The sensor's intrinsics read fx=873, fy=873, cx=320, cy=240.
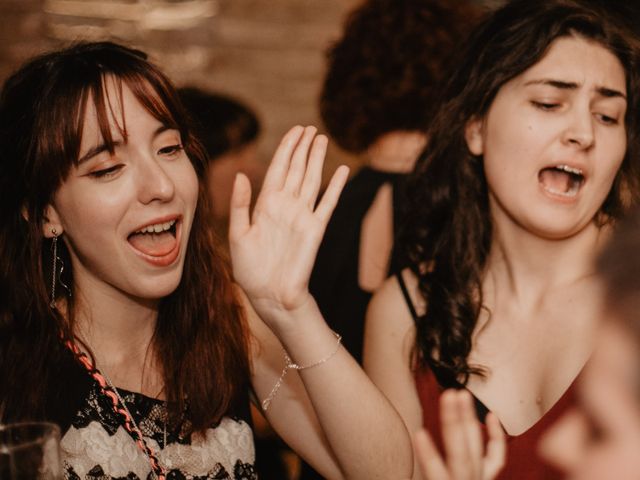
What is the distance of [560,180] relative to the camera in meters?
2.07

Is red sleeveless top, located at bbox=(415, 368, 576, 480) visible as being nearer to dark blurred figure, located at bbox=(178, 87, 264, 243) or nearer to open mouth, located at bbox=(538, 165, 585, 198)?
open mouth, located at bbox=(538, 165, 585, 198)

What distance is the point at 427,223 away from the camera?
2334 mm

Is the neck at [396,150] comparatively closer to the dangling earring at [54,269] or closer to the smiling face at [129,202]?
the smiling face at [129,202]

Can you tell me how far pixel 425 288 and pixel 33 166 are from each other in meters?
0.96

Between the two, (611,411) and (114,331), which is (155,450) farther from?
(611,411)

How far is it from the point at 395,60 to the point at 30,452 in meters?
1.89

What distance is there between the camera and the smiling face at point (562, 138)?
1999 mm

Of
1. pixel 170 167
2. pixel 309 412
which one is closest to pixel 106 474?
pixel 309 412

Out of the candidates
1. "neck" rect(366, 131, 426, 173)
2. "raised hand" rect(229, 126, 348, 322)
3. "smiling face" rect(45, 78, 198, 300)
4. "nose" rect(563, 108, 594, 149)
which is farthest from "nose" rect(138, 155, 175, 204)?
"neck" rect(366, 131, 426, 173)

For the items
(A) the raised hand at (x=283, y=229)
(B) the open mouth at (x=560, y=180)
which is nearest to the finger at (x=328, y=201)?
(A) the raised hand at (x=283, y=229)

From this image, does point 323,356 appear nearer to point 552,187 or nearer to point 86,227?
point 86,227

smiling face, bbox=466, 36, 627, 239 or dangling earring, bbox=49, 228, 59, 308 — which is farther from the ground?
smiling face, bbox=466, 36, 627, 239

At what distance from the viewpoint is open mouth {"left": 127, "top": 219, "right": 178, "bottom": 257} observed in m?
1.80

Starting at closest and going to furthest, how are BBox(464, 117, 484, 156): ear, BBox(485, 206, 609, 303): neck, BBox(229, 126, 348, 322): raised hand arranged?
BBox(229, 126, 348, 322): raised hand → BBox(485, 206, 609, 303): neck → BBox(464, 117, 484, 156): ear
